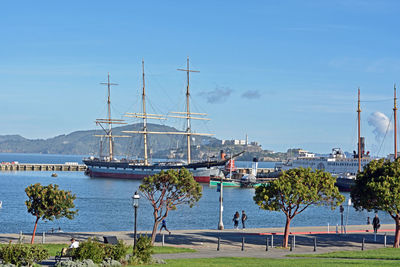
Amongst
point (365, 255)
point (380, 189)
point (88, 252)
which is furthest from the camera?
point (380, 189)

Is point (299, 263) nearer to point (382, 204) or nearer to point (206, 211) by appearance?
point (382, 204)

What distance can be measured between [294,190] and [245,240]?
4506 millimetres

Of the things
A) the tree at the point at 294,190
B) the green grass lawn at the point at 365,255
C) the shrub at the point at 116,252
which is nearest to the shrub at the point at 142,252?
the shrub at the point at 116,252

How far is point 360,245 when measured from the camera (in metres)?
37.2

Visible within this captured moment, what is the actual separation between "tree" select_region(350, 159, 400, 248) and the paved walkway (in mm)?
2489

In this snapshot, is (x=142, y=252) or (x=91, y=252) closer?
Result: (x=91, y=252)

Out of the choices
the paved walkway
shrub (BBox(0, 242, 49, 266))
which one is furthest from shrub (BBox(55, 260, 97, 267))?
the paved walkway

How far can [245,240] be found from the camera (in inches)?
1467

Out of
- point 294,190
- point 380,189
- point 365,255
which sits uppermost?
point 380,189

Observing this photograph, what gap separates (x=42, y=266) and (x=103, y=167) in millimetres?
133660

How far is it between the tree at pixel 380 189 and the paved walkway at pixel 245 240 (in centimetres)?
249

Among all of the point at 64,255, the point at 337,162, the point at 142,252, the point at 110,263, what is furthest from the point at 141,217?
the point at 337,162

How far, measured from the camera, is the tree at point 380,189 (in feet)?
117

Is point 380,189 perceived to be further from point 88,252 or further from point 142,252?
point 88,252
